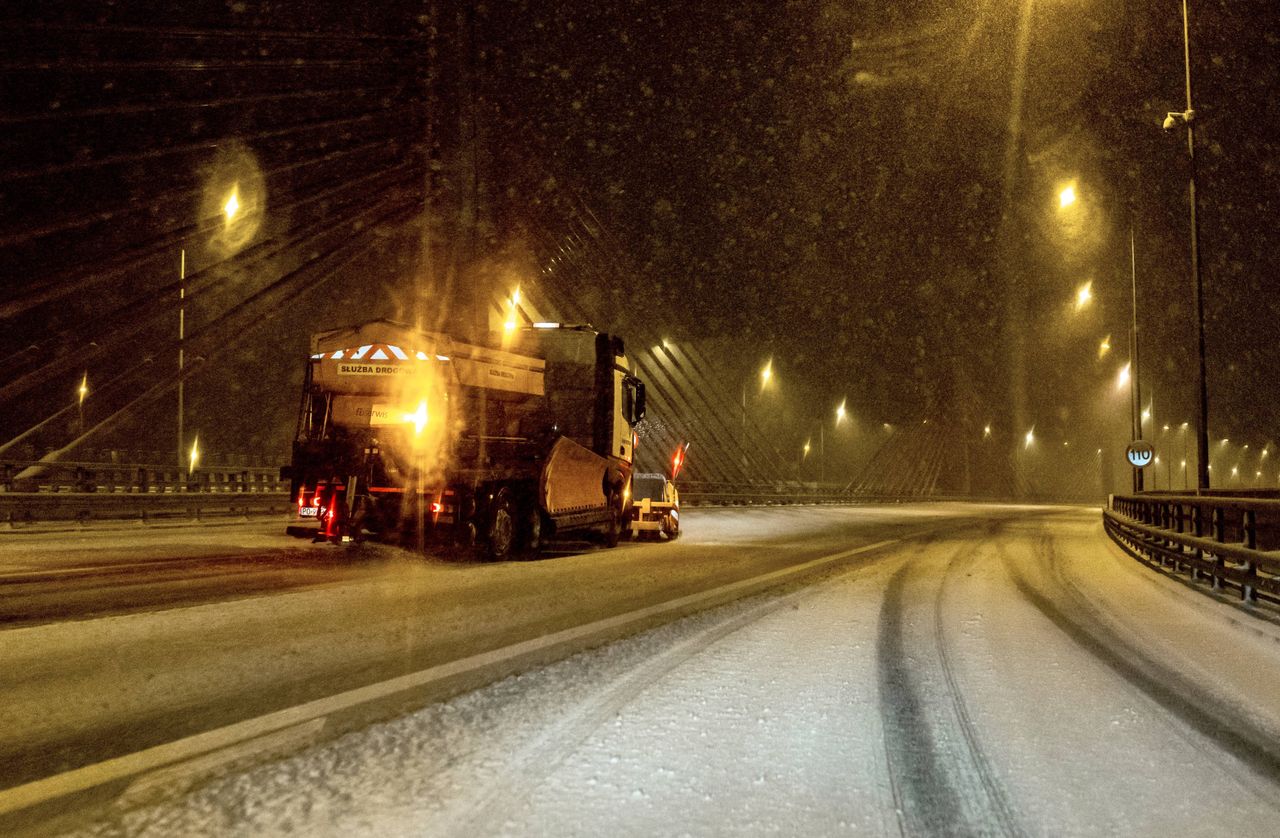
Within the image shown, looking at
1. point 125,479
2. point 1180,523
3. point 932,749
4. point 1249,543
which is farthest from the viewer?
point 125,479

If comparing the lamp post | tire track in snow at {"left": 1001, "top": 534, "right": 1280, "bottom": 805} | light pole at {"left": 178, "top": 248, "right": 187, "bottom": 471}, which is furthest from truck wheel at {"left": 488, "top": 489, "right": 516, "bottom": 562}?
light pole at {"left": 178, "top": 248, "right": 187, "bottom": 471}

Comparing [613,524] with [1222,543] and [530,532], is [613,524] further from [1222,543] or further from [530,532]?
[1222,543]

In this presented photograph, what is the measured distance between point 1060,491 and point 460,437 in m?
87.8

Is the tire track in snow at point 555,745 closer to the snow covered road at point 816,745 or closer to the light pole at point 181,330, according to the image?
the snow covered road at point 816,745

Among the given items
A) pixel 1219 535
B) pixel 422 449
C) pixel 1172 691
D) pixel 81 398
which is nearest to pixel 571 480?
pixel 422 449

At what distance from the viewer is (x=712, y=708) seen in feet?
16.5

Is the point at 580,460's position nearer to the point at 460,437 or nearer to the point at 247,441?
the point at 460,437

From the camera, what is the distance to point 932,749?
431 cm

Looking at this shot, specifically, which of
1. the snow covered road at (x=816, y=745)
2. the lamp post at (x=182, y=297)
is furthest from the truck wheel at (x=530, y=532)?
the lamp post at (x=182, y=297)

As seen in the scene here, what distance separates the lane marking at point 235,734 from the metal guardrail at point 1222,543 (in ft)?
21.6

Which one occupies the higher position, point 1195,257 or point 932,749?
point 1195,257

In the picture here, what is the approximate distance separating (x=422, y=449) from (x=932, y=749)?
408 inches

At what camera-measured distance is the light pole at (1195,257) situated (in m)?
17.0

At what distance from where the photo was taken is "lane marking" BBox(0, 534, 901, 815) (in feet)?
12.1
